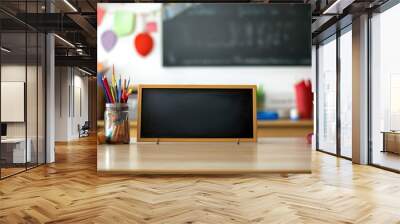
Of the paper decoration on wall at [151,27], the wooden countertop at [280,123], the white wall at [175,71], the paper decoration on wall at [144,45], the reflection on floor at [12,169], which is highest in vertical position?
the paper decoration on wall at [151,27]

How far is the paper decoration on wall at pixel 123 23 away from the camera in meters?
2.09

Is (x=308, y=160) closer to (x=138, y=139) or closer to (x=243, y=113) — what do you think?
(x=243, y=113)

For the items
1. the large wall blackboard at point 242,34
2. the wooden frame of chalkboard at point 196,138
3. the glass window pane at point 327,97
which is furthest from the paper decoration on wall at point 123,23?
the glass window pane at point 327,97

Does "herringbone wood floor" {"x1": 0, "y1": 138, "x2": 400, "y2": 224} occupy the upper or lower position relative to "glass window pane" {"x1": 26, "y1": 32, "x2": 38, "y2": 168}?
lower

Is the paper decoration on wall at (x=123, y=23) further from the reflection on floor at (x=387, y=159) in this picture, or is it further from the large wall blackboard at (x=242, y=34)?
the reflection on floor at (x=387, y=159)

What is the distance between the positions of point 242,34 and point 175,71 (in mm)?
390

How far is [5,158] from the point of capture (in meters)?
4.87

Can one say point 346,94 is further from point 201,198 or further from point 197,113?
point 197,113

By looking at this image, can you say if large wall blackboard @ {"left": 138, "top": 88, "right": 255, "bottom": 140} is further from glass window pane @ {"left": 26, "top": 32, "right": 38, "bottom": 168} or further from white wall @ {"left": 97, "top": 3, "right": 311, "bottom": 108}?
glass window pane @ {"left": 26, "top": 32, "right": 38, "bottom": 168}

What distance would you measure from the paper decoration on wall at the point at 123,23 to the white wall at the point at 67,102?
401 inches

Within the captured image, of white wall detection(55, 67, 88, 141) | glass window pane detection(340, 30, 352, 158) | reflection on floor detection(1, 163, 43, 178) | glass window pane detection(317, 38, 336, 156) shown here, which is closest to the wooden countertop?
reflection on floor detection(1, 163, 43, 178)

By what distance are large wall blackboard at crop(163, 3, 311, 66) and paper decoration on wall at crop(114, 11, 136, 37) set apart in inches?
8.0

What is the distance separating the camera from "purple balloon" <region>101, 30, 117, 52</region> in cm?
207

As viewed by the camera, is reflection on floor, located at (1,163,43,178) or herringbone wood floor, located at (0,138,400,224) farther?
reflection on floor, located at (1,163,43,178)
